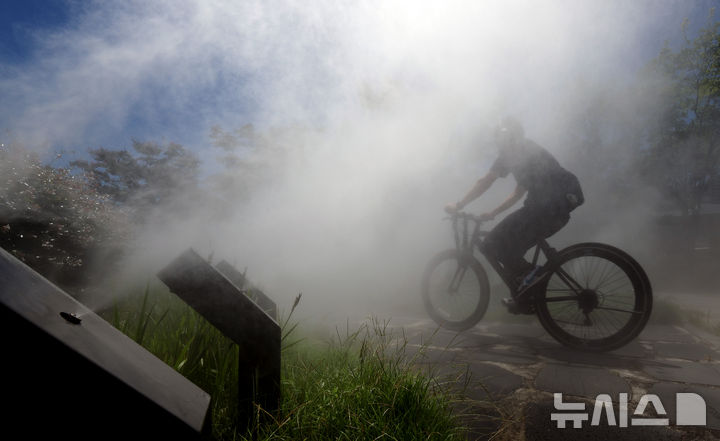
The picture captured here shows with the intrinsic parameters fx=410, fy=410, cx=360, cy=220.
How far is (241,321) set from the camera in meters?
→ 1.51

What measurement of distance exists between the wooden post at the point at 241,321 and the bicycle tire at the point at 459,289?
3.05 m

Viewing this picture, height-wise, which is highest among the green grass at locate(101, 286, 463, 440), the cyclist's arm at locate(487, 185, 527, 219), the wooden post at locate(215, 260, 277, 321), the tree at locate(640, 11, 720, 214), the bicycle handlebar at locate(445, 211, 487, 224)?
the tree at locate(640, 11, 720, 214)

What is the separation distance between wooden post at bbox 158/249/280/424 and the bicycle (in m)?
2.78

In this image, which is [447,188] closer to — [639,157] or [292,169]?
[292,169]

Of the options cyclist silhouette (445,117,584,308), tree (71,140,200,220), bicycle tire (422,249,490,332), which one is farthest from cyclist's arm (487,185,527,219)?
tree (71,140,200,220)

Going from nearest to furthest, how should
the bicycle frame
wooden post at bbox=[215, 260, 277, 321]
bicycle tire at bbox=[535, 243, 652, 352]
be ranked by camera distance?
wooden post at bbox=[215, 260, 277, 321], bicycle tire at bbox=[535, 243, 652, 352], the bicycle frame

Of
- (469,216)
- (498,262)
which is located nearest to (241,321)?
(498,262)

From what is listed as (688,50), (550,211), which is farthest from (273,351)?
(688,50)

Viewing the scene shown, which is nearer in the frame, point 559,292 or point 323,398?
point 323,398

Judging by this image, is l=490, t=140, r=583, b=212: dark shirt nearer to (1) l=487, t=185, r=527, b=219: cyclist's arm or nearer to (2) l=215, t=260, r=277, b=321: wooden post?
(1) l=487, t=185, r=527, b=219: cyclist's arm

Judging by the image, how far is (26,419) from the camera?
56cm

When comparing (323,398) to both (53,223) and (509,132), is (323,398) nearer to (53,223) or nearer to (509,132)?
(509,132)

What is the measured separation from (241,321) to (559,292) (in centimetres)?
Result: 332

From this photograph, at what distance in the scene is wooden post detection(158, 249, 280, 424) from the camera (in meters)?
1.42
